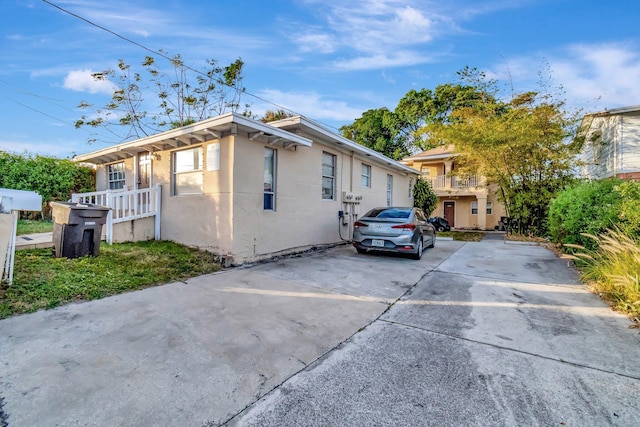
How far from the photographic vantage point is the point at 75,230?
5.47 meters

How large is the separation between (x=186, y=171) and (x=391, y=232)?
5.44 metres

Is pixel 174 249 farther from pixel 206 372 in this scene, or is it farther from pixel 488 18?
pixel 488 18

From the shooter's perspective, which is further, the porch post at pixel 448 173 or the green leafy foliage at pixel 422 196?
the porch post at pixel 448 173

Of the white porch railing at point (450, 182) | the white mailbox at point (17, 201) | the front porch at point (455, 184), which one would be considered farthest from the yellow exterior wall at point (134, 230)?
the white porch railing at point (450, 182)

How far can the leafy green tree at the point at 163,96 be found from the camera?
14.8 m

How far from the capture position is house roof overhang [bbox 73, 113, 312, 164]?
5.95m

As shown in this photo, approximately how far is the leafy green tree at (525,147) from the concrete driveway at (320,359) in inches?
344

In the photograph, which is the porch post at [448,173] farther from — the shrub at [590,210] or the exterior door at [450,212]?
the shrub at [590,210]

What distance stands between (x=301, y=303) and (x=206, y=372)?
187 centimetres

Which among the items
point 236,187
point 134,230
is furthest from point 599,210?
point 134,230

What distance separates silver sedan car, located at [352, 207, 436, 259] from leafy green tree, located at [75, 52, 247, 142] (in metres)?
12.6

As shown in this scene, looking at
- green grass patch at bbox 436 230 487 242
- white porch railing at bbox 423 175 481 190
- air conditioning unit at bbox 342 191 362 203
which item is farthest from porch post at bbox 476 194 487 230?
air conditioning unit at bbox 342 191 362 203

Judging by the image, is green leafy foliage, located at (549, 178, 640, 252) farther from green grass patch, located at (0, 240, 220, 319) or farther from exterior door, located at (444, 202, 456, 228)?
exterior door, located at (444, 202, 456, 228)

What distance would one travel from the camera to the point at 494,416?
1.90 m
